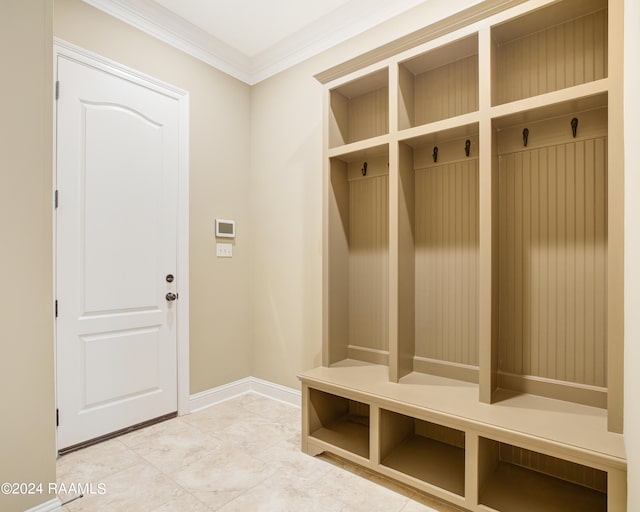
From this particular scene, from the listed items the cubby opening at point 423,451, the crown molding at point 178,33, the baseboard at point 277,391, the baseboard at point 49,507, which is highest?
the crown molding at point 178,33

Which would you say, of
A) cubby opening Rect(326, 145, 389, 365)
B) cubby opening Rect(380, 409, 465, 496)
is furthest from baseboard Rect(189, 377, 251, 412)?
cubby opening Rect(380, 409, 465, 496)

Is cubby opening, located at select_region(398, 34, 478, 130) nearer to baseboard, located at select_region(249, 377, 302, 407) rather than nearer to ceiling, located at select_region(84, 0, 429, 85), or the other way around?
ceiling, located at select_region(84, 0, 429, 85)

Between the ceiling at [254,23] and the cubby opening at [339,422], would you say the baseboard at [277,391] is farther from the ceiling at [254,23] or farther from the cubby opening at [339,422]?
the ceiling at [254,23]

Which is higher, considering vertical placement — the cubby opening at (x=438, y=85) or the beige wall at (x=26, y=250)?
the cubby opening at (x=438, y=85)

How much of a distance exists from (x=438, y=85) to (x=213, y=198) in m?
1.97

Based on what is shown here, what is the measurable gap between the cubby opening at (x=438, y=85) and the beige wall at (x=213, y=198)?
1722mm

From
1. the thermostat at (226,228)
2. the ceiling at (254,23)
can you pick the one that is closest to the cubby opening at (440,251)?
the ceiling at (254,23)

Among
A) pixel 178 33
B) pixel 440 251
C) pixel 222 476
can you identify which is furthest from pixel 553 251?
pixel 178 33

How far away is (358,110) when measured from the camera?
8.42 feet

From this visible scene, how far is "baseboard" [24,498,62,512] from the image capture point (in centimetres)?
154

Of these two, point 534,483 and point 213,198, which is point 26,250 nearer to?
point 213,198

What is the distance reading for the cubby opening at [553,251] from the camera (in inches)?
66.4

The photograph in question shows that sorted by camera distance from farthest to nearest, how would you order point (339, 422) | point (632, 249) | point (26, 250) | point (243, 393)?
point (243, 393) → point (339, 422) → point (26, 250) → point (632, 249)

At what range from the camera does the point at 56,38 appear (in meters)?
2.16
